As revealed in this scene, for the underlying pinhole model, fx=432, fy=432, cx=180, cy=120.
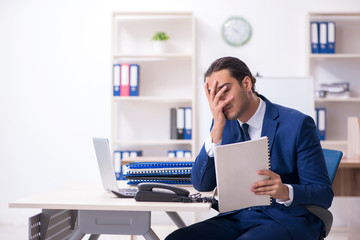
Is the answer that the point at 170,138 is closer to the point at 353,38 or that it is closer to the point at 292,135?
the point at 353,38

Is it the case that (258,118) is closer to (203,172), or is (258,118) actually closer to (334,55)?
(203,172)

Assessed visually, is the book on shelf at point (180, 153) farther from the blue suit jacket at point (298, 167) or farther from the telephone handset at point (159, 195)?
the telephone handset at point (159, 195)

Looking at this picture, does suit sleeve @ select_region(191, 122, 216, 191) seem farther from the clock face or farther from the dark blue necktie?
the clock face

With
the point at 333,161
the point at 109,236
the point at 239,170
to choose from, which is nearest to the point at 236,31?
the point at 109,236

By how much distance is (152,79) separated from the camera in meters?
4.21

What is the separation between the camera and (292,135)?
5.08ft

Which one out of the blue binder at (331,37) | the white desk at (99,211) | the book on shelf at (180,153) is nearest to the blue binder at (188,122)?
the book on shelf at (180,153)

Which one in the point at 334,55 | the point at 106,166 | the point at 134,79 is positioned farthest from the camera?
the point at 134,79

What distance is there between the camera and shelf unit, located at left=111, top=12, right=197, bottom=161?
13.8 feet

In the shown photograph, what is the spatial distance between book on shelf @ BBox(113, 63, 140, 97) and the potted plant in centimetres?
27

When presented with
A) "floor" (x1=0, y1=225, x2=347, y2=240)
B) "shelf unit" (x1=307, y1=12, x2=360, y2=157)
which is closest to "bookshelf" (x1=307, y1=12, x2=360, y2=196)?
"shelf unit" (x1=307, y1=12, x2=360, y2=157)

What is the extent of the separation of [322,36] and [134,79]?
5.84ft

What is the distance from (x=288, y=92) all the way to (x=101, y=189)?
6.71ft

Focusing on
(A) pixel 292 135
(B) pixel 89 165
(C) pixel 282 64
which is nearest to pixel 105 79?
(B) pixel 89 165
